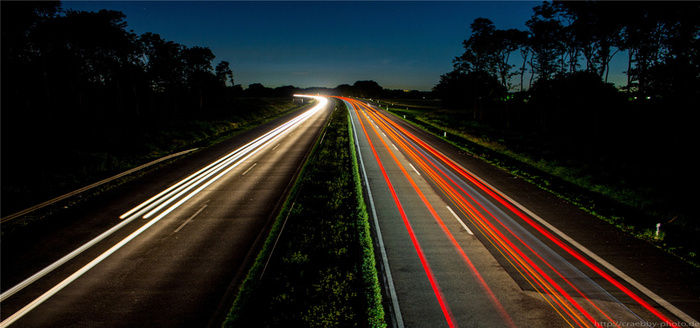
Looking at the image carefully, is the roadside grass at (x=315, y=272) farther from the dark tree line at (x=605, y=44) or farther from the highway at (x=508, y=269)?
the dark tree line at (x=605, y=44)

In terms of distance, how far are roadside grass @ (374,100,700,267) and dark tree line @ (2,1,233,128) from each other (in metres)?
43.6

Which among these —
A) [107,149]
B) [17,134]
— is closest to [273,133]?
[107,149]

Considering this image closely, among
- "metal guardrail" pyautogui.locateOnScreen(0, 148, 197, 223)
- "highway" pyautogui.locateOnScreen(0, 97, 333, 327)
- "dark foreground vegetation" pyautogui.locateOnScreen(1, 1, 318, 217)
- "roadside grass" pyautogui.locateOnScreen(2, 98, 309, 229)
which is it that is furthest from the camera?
"dark foreground vegetation" pyautogui.locateOnScreen(1, 1, 318, 217)

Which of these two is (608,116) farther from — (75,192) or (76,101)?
(76,101)

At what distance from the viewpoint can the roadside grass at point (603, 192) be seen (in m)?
11.2

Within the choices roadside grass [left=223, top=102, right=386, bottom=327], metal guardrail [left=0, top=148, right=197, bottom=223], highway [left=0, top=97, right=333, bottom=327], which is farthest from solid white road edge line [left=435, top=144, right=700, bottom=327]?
metal guardrail [left=0, top=148, right=197, bottom=223]

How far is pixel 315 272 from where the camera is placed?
909 centimetres

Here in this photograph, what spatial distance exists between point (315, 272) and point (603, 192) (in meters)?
16.9

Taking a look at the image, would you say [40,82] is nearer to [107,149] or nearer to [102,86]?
[102,86]

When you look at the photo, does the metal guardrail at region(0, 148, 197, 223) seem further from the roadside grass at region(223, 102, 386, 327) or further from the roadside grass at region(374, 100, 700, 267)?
the roadside grass at region(374, 100, 700, 267)

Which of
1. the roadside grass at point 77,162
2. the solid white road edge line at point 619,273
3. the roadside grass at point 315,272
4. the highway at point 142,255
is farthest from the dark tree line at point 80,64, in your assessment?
the solid white road edge line at point 619,273

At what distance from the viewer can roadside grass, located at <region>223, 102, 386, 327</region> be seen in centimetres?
728

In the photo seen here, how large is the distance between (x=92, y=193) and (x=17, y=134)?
1509cm

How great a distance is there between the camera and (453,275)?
9.14 m
